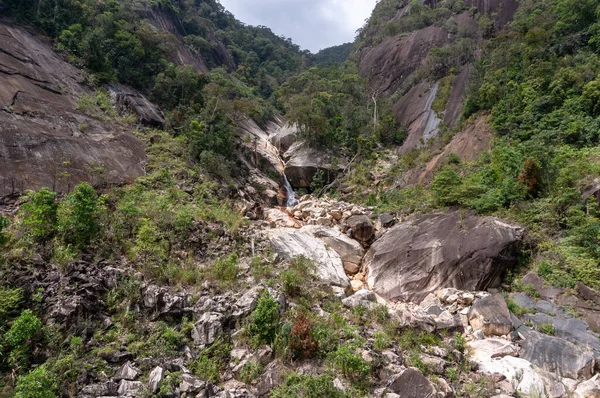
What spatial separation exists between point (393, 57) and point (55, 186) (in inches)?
1466

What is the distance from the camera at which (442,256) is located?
35.2 feet

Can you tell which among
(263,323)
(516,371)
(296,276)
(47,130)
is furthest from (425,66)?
(263,323)

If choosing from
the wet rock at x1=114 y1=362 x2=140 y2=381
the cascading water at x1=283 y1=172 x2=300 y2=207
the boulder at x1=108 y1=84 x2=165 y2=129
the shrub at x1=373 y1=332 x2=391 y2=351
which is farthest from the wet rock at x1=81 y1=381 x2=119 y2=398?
the cascading water at x1=283 y1=172 x2=300 y2=207

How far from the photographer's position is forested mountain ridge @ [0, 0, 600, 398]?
6.21 meters

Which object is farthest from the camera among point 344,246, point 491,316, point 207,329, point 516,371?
Answer: point 344,246

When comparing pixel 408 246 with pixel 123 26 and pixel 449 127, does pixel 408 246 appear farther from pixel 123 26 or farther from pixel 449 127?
pixel 123 26

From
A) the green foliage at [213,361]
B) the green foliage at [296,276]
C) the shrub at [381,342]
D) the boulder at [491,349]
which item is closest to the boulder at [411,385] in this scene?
the shrub at [381,342]

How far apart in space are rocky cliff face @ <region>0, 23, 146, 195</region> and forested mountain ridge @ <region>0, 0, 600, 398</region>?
0.09 m

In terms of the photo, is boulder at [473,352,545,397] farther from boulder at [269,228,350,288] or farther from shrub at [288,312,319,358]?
boulder at [269,228,350,288]

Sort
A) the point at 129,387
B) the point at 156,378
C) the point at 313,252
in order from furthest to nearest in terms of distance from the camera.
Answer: the point at 313,252
the point at 156,378
the point at 129,387

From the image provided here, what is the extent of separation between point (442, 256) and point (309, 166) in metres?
14.9

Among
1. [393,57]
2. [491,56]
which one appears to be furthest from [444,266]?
[393,57]

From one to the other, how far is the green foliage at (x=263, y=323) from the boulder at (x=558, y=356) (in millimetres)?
5559

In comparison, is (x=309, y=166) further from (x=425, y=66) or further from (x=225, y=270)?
(x=425, y=66)
